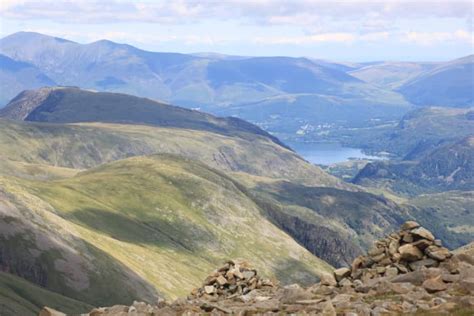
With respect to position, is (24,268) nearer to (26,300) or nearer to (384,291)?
(26,300)

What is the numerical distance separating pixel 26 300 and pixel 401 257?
290 feet

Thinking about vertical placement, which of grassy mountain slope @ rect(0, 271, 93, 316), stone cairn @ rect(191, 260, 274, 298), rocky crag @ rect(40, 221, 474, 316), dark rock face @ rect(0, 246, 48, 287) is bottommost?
dark rock face @ rect(0, 246, 48, 287)

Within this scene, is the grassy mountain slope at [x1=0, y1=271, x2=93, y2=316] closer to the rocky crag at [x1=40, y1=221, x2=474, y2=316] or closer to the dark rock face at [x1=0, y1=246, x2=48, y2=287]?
the dark rock face at [x1=0, y1=246, x2=48, y2=287]

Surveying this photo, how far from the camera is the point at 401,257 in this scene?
4006 cm

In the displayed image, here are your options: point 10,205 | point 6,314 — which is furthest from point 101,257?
point 6,314

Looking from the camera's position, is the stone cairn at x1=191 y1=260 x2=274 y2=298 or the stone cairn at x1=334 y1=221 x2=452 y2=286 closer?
the stone cairn at x1=334 y1=221 x2=452 y2=286


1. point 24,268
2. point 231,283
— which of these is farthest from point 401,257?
point 24,268

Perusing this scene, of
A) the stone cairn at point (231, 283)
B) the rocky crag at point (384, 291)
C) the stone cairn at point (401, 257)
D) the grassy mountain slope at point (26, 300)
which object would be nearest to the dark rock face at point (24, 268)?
the grassy mountain slope at point (26, 300)

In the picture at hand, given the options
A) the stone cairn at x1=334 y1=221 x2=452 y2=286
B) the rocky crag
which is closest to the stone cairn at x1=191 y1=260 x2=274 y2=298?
the rocky crag

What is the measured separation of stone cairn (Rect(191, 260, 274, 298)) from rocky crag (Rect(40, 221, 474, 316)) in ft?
5.00

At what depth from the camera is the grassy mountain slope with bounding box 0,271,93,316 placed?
323 ft

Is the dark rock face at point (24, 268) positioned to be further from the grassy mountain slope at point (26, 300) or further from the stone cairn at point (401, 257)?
the stone cairn at point (401, 257)

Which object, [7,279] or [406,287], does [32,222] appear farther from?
[406,287]

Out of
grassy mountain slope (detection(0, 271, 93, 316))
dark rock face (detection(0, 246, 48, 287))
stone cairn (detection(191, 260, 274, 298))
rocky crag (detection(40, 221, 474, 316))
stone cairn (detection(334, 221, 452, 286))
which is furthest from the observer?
dark rock face (detection(0, 246, 48, 287))
